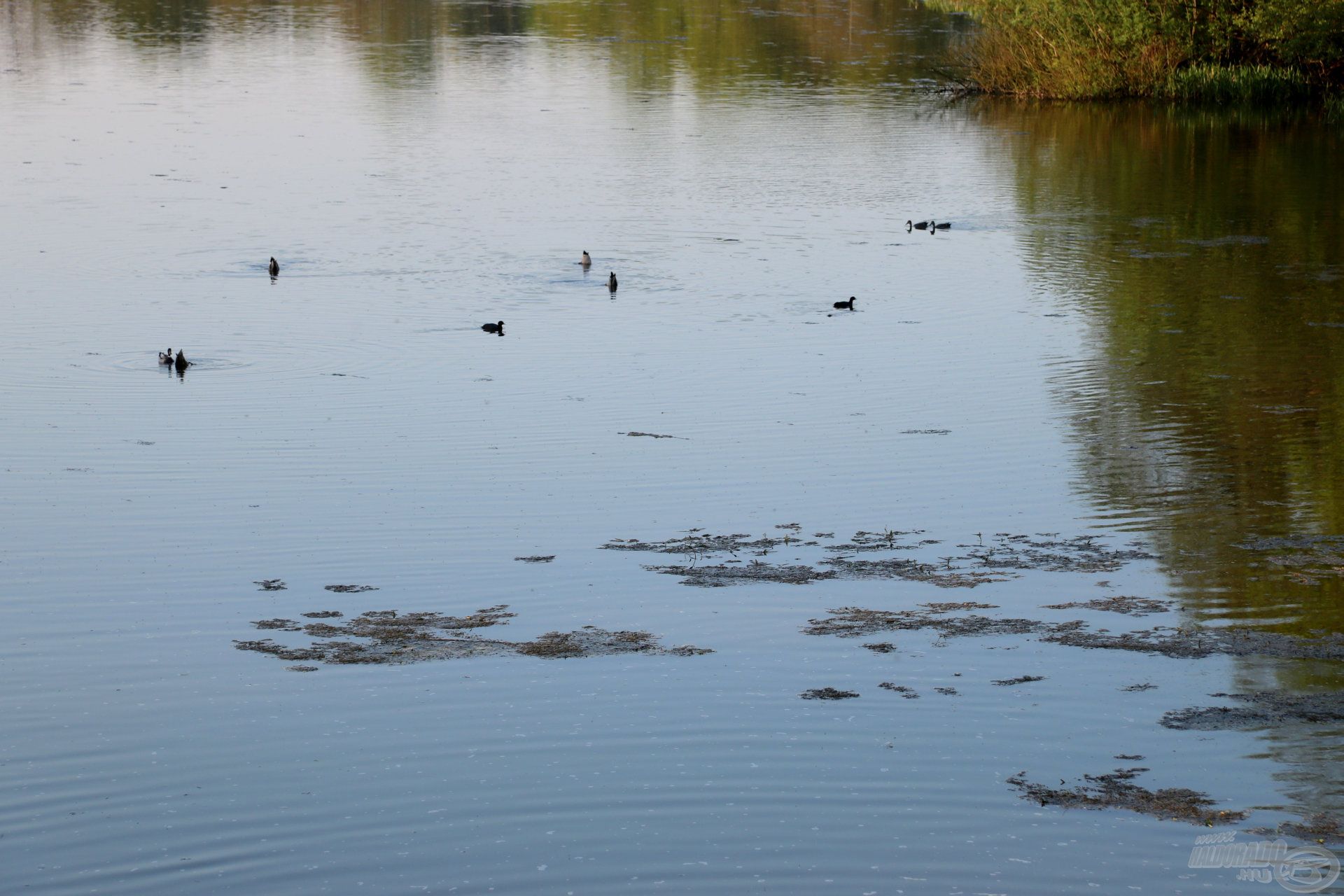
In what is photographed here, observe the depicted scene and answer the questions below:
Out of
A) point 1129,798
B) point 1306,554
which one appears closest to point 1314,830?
point 1129,798

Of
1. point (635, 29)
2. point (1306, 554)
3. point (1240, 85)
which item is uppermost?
point (635, 29)

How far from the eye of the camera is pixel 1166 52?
161 feet

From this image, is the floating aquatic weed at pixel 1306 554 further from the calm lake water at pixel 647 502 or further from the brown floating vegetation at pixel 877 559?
the brown floating vegetation at pixel 877 559

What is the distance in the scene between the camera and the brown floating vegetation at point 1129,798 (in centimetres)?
862

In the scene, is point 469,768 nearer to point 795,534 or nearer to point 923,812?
point 923,812

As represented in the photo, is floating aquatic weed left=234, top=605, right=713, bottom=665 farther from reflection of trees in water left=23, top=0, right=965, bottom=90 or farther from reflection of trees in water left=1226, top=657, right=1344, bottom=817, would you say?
reflection of trees in water left=23, top=0, right=965, bottom=90

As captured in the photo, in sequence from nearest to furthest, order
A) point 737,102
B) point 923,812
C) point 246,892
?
1. point 246,892
2. point 923,812
3. point 737,102

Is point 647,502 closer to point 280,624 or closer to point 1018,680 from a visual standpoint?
point 280,624

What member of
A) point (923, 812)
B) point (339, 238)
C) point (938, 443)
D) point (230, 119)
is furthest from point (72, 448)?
point (230, 119)

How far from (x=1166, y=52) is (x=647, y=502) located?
39.5 meters

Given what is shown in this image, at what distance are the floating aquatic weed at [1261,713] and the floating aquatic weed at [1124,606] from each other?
1.47 metres

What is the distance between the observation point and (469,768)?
948 centimetres

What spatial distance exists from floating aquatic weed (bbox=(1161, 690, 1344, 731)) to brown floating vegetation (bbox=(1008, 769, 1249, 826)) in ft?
2.44

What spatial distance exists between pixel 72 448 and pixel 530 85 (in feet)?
122
